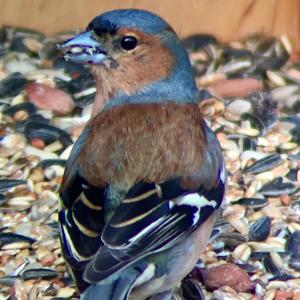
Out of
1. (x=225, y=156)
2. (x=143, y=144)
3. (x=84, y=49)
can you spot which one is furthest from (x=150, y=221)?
(x=225, y=156)

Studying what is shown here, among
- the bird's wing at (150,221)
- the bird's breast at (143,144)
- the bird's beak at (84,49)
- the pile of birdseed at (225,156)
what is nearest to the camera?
the bird's wing at (150,221)

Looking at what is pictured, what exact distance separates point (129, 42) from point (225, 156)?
1.16 metres

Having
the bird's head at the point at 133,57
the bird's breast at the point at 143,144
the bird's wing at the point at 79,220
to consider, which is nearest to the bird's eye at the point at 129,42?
the bird's head at the point at 133,57

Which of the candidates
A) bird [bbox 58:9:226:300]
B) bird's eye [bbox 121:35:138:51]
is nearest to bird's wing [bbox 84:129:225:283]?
bird [bbox 58:9:226:300]

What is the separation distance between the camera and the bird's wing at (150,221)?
4312 mm

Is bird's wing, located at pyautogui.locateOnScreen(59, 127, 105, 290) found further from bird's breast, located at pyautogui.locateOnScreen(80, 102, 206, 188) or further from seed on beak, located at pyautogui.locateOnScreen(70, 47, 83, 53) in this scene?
seed on beak, located at pyautogui.locateOnScreen(70, 47, 83, 53)

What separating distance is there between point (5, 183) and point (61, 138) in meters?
0.51

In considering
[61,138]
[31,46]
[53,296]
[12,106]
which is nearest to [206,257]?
[53,296]

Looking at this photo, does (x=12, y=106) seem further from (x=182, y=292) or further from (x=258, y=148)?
(x=182, y=292)

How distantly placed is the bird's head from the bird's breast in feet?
0.31

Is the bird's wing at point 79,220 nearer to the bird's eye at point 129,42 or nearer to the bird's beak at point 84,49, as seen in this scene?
the bird's beak at point 84,49

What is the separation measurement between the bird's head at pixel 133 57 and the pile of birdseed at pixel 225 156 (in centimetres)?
73

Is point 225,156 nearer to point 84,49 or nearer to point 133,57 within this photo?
point 133,57

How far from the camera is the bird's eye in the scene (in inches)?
202
